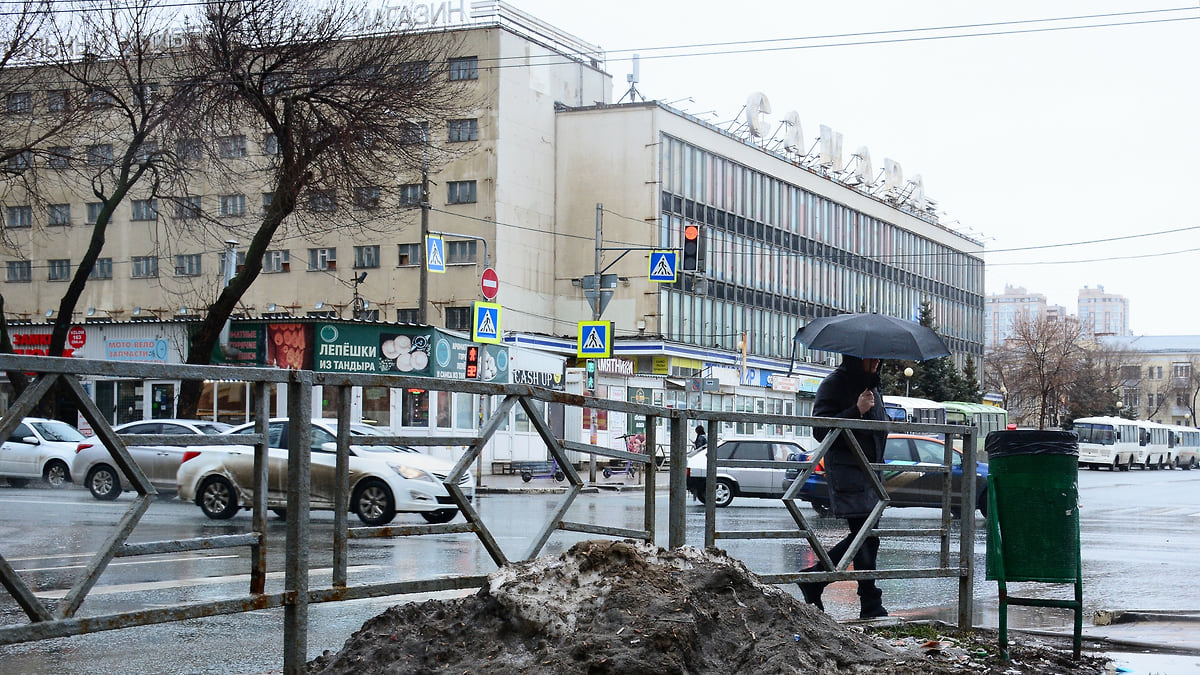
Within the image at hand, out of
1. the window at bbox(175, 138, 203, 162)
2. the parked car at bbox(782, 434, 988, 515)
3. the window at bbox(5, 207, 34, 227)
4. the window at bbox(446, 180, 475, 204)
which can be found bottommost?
the parked car at bbox(782, 434, 988, 515)

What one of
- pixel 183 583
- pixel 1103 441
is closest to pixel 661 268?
pixel 183 583

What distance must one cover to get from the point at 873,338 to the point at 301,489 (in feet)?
16.7

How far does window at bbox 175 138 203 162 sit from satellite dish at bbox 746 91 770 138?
4074cm

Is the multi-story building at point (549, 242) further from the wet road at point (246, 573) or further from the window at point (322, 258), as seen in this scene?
the wet road at point (246, 573)

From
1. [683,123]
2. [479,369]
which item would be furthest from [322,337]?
[683,123]

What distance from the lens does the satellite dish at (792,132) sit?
225ft

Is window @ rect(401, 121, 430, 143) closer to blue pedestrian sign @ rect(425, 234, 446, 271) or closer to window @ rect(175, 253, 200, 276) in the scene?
blue pedestrian sign @ rect(425, 234, 446, 271)

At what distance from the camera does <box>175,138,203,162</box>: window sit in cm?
2659

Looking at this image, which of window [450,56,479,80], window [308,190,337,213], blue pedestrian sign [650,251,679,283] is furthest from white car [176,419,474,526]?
window [450,56,479,80]

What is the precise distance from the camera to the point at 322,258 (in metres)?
59.1

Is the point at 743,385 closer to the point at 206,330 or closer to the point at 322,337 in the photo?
the point at 322,337

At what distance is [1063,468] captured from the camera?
7.20 metres

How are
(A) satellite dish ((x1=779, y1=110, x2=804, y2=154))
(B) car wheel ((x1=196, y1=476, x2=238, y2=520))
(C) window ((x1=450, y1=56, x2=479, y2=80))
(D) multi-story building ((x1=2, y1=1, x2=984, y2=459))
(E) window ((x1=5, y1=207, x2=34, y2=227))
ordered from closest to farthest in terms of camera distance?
1. (B) car wheel ((x1=196, y1=476, x2=238, y2=520))
2. (C) window ((x1=450, y1=56, x2=479, y2=80))
3. (D) multi-story building ((x1=2, y1=1, x2=984, y2=459))
4. (E) window ((x1=5, y1=207, x2=34, y2=227))
5. (A) satellite dish ((x1=779, y1=110, x2=804, y2=154))

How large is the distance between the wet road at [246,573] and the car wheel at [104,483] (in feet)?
0.21
